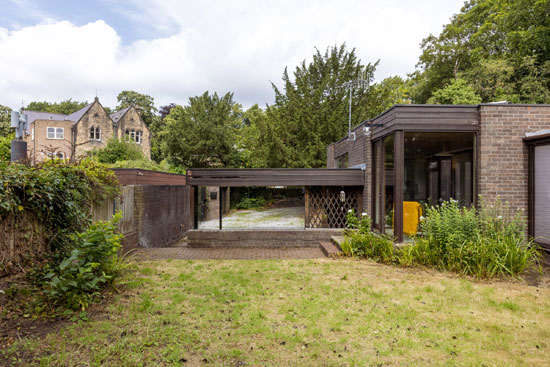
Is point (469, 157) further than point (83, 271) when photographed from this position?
Yes

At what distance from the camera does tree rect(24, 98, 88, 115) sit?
4916cm

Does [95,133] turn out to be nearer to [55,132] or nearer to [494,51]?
[55,132]

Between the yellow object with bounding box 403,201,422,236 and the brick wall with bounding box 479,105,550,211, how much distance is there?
140cm

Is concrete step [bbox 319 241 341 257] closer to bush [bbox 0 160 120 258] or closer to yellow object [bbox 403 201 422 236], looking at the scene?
yellow object [bbox 403 201 422 236]

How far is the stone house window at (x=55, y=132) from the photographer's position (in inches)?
1230

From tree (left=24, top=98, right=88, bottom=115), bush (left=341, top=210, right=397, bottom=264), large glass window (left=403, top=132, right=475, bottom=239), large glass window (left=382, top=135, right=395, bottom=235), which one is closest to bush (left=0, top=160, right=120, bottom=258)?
bush (left=341, top=210, right=397, bottom=264)

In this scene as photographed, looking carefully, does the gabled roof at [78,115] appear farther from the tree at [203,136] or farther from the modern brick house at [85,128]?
the tree at [203,136]

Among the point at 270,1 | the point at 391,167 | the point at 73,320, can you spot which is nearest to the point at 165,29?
the point at 270,1

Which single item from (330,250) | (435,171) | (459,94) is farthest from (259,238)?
(459,94)

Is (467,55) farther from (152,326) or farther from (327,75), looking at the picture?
(152,326)

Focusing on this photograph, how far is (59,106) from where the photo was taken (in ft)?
163

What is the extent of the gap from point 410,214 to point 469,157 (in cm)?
188

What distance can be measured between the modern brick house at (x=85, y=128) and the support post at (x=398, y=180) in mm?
29632

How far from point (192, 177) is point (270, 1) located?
6469 mm
